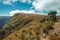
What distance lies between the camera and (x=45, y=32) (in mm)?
116000

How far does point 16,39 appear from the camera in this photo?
172 m

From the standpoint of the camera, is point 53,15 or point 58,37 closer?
point 58,37

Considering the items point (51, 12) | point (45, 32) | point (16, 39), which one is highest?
point (51, 12)

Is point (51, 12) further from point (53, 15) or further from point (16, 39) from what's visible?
point (16, 39)

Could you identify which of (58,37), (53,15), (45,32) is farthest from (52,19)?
(58,37)

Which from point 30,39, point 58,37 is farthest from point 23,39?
point 58,37

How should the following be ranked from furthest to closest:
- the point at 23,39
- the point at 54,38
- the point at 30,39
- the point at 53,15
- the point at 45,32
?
the point at 53,15, the point at 23,39, the point at 30,39, the point at 45,32, the point at 54,38

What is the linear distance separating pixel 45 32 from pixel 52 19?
64070 mm

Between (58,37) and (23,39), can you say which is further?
(23,39)

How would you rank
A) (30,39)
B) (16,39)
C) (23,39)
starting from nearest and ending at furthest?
(30,39) → (23,39) → (16,39)

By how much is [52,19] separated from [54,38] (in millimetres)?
99816

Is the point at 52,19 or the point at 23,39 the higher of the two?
the point at 52,19

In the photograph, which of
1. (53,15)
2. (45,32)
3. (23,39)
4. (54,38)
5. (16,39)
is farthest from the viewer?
(53,15)

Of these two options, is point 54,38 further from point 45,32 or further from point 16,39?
point 16,39
